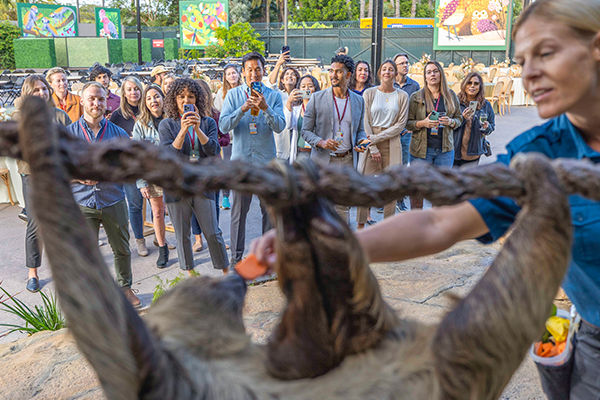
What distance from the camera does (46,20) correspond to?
32.4m

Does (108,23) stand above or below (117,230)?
above

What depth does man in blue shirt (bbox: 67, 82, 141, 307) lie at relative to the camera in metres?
4.47

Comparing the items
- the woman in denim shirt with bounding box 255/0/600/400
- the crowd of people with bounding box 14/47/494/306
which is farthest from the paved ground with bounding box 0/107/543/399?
the woman in denim shirt with bounding box 255/0/600/400

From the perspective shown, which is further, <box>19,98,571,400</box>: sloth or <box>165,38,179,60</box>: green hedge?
<box>165,38,179,60</box>: green hedge

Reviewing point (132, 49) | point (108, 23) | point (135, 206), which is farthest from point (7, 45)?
point (135, 206)

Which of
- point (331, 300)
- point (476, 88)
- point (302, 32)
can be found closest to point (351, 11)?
point (302, 32)

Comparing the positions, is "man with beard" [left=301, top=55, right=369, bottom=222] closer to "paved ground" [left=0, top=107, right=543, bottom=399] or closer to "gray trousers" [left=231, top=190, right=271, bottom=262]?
"gray trousers" [left=231, top=190, right=271, bottom=262]

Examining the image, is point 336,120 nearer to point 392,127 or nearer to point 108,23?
point 392,127

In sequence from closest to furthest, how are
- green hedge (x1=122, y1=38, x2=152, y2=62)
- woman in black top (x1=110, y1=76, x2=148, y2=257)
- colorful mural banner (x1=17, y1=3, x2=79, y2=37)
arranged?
woman in black top (x1=110, y1=76, x2=148, y2=257) < colorful mural banner (x1=17, y1=3, x2=79, y2=37) < green hedge (x1=122, y1=38, x2=152, y2=62)

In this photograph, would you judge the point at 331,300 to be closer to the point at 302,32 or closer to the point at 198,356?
the point at 198,356

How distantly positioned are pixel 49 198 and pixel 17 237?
6.50m

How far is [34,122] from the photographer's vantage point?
770 mm

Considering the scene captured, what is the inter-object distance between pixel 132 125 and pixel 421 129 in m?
3.55

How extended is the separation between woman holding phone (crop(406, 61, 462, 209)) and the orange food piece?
543 cm
